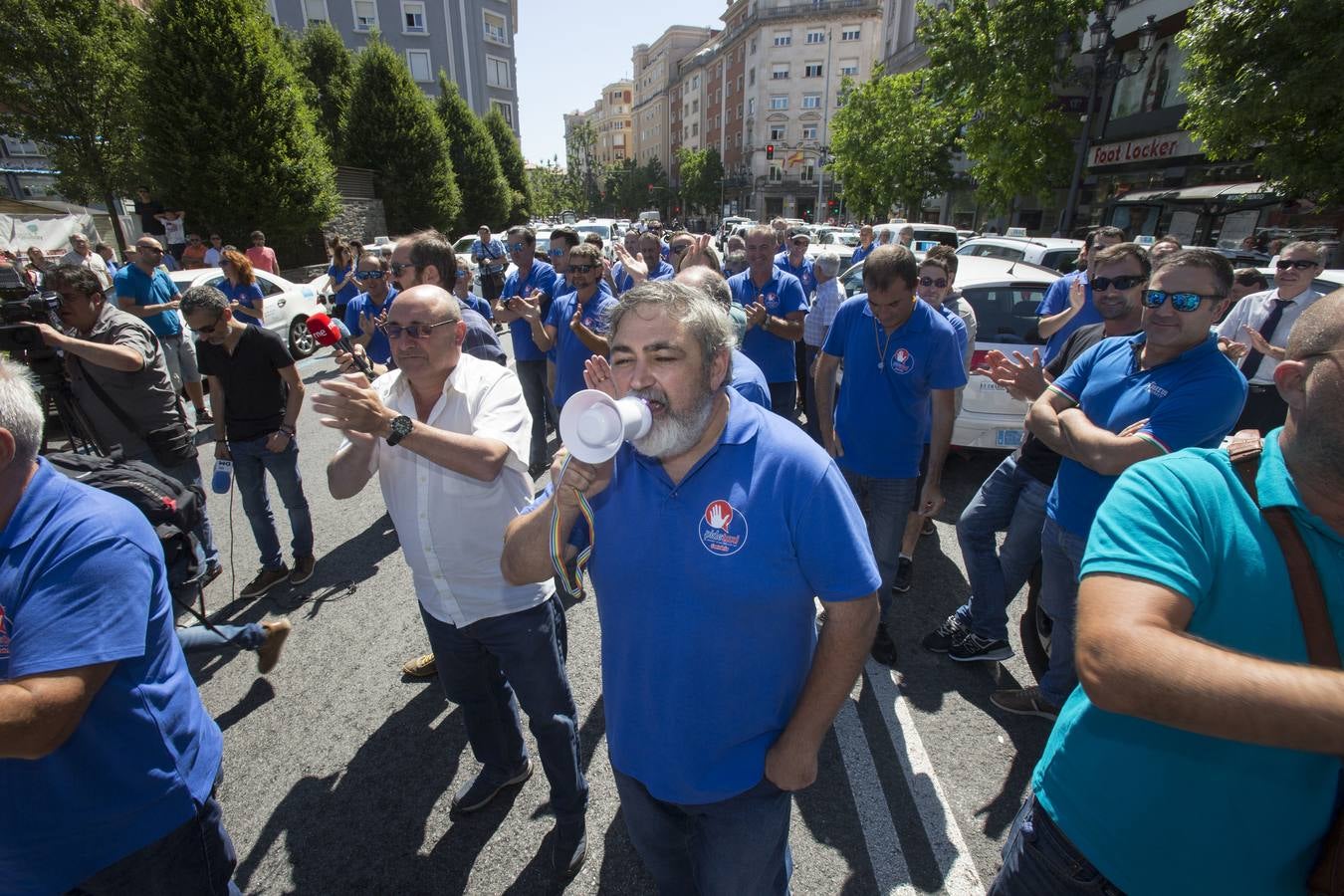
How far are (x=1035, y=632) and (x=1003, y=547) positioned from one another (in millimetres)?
469

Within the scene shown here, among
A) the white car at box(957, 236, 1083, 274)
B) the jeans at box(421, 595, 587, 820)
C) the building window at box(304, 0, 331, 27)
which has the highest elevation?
the building window at box(304, 0, 331, 27)

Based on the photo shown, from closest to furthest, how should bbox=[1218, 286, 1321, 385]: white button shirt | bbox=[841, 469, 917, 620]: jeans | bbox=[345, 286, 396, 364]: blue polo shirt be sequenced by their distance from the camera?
1. bbox=[841, 469, 917, 620]: jeans
2. bbox=[1218, 286, 1321, 385]: white button shirt
3. bbox=[345, 286, 396, 364]: blue polo shirt

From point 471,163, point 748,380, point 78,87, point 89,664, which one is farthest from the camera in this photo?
point 471,163

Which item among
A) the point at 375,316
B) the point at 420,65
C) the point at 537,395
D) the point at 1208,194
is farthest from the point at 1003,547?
the point at 420,65

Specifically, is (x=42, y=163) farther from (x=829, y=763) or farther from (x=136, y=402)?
(x=829, y=763)

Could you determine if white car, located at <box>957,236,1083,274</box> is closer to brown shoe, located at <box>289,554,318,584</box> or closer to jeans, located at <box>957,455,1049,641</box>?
jeans, located at <box>957,455,1049,641</box>

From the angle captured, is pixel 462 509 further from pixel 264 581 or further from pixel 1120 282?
pixel 1120 282

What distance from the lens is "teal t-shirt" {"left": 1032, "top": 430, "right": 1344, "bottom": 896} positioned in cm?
116

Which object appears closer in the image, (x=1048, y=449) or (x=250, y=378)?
(x=1048, y=449)

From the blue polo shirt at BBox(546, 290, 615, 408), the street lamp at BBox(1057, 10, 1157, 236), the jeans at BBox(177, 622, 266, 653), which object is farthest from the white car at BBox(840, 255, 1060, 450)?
the street lamp at BBox(1057, 10, 1157, 236)

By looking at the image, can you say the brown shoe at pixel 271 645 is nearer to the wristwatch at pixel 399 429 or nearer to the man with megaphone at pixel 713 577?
the wristwatch at pixel 399 429

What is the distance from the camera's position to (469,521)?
234cm

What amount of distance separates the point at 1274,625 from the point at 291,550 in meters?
5.32

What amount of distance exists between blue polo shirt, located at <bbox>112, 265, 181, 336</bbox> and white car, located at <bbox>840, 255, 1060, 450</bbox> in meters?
8.28
